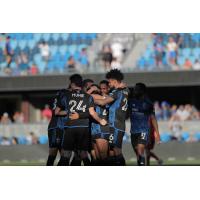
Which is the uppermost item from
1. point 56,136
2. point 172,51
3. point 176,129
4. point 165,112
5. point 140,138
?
point 172,51

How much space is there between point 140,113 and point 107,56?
1291 centimetres

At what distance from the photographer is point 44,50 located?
2806 cm

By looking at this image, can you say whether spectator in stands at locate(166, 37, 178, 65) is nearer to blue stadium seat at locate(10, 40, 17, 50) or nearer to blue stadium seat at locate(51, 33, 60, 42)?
blue stadium seat at locate(51, 33, 60, 42)

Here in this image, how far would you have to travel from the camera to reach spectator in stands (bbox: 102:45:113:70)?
85.0ft

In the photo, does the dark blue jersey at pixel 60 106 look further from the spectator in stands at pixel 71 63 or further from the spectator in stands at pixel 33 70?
the spectator in stands at pixel 33 70

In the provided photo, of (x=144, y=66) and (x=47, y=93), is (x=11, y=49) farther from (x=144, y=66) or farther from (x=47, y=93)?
(x=144, y=66)

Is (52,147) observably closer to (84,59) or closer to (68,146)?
(68,146)

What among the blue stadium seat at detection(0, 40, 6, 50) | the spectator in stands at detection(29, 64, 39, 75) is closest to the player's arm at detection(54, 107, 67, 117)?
the spectator in stands at detection(29, 64, 39, 75)

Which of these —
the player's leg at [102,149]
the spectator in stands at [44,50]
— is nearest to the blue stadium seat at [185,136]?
the spectator in stands at [44,50]

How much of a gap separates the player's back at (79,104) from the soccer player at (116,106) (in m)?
0.20

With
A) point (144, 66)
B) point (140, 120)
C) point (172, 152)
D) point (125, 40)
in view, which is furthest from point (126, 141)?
point (140, 120)

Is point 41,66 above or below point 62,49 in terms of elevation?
below

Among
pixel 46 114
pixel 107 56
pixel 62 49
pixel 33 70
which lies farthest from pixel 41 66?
pixel 107 56

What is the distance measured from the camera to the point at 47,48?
92.3ft
